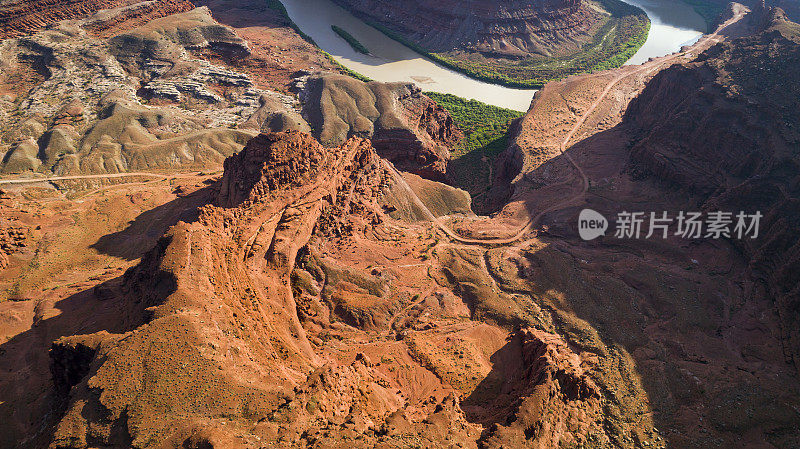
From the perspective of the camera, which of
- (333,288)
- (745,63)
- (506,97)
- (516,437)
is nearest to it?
(516,437)

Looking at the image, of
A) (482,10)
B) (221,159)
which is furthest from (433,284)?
(482,10)

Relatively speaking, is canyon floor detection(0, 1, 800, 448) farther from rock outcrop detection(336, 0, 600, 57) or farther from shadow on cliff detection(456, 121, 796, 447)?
rock outcrop detection(336, 0, 600, 57)

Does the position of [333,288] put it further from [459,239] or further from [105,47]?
[105,47]

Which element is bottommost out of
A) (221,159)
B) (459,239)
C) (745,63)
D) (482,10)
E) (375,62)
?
(221,159)

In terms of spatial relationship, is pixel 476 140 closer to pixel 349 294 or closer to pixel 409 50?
pixel 409 50

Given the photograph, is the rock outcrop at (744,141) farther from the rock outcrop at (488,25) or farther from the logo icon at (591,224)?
the rock outcrop at (488,25)

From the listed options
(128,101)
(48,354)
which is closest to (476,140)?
(128,101)

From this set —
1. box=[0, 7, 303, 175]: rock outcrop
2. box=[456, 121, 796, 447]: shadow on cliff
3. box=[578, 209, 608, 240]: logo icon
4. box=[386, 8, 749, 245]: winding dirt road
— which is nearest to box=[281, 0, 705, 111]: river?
box=[386, 8, 749, 245]: winding dirt road
